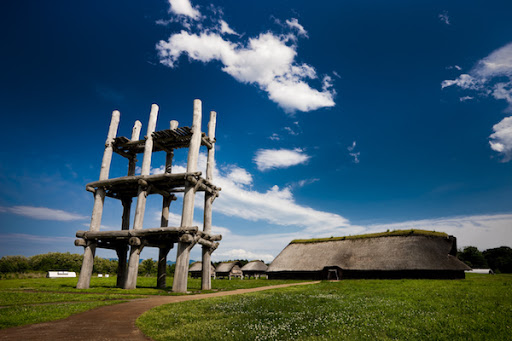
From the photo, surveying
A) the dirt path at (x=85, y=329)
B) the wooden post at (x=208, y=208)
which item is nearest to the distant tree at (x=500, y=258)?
the wooden post at (x=208, y=208)

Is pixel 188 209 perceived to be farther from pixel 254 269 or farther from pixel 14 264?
pixel 14 264

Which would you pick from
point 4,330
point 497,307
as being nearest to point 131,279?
point 4,330

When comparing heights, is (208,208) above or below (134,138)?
below

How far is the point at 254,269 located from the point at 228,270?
7945mm

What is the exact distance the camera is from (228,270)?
8006 centimetres

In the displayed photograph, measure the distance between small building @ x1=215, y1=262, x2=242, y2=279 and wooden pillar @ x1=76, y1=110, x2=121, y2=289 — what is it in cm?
5643

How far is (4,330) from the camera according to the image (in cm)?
937

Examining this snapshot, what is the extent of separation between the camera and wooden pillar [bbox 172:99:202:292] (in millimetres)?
23636

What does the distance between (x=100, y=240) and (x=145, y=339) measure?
80.5 feet

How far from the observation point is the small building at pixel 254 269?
259 ft

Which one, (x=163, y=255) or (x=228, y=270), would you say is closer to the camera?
(x=163, y=255)

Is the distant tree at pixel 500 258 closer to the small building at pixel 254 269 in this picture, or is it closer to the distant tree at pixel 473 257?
the distant tree at pixel 473 257

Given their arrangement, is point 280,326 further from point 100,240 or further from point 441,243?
point 441,243

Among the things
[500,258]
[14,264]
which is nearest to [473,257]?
[500,258]
